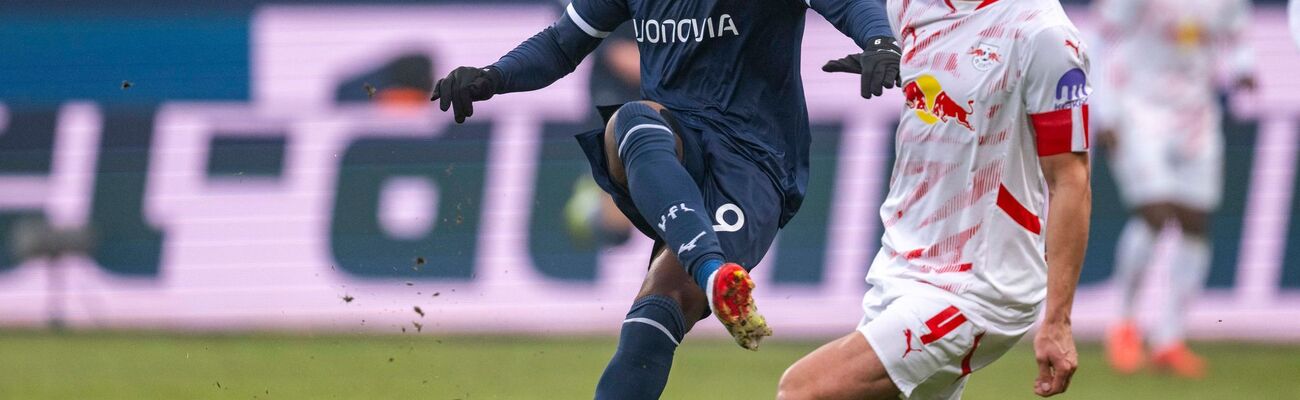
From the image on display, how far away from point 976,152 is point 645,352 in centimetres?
99

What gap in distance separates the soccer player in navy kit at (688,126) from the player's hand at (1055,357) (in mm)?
794

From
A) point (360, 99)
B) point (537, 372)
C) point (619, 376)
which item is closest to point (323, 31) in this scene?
point (360, 99)

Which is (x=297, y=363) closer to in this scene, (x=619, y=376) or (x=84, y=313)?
(x=84, y=313)

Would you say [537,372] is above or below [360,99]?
below

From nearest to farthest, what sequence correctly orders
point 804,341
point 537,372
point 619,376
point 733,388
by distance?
point 619,376 < point 733,388 < point 537,372 < point 804,341

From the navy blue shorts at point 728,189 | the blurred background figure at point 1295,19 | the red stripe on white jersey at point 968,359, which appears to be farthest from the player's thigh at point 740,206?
the blurred background figure at point 1295,19

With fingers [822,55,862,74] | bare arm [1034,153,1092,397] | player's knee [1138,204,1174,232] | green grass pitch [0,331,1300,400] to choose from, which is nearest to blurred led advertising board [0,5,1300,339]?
green grass pitch [0,331,1300,400]

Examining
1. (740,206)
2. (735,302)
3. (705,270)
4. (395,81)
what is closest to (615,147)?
(740,206)

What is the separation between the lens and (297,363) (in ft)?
29.2

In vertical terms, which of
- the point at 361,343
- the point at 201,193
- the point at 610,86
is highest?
the point at 610,86

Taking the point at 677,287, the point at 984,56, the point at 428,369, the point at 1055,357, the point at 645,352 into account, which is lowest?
the point at 428,369

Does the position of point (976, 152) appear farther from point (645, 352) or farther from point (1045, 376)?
point (645, 352)

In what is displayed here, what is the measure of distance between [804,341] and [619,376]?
5713 millimetres

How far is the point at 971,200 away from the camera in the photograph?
3.78 meters
